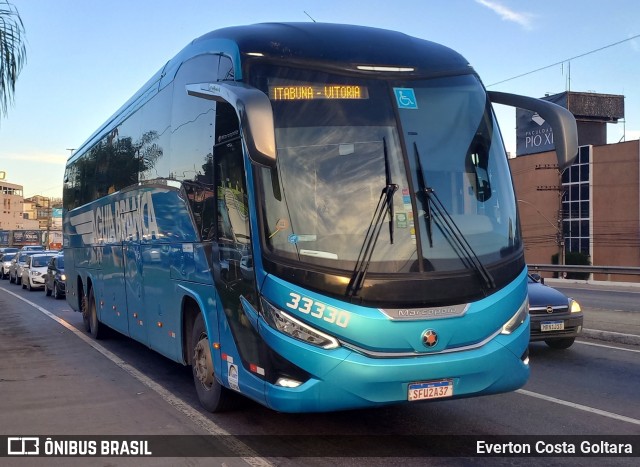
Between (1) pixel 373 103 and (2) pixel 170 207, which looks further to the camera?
(2) pixel 170 207

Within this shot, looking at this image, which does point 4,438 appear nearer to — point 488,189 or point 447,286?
point 447,286

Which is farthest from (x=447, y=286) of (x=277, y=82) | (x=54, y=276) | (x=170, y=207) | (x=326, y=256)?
(x=54, y=276)

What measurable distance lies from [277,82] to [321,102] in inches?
16.5

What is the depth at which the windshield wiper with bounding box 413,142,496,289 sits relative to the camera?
586 centimetres

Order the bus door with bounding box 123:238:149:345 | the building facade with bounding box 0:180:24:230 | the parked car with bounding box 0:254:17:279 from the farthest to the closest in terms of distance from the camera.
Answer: the building facade with bounding box 0:180:24:230 → the parked car with bounding box 0:254:17:279 → the bus door with bounding box 123:238:149:345

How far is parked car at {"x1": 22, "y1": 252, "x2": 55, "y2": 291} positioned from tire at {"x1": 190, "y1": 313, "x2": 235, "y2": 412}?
82.0 ft

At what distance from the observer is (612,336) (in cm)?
1245

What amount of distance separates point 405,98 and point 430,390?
2.48m

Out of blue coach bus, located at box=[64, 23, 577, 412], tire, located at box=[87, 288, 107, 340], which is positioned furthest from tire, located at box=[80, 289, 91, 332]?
blue coach bus, located at box=[64, 23, 577, 412]

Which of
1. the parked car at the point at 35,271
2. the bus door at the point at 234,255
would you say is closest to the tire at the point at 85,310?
the bus door at the point at 234,255

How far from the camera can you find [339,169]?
5.90m

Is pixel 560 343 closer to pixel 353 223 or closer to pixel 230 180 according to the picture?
pixel 353 223

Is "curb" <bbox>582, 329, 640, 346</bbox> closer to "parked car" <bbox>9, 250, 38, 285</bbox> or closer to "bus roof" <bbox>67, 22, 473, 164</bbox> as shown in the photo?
"bus roof" <bbox>67, 22, 473, 164</bbox>

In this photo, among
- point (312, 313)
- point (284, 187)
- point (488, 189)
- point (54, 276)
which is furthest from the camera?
point (54, 276)
